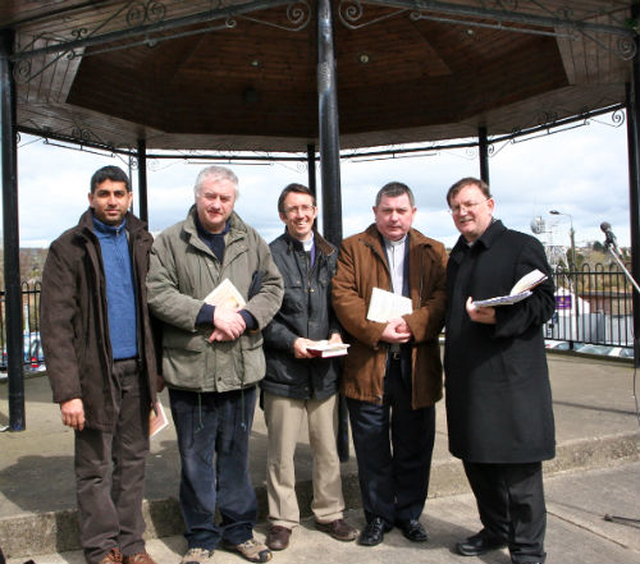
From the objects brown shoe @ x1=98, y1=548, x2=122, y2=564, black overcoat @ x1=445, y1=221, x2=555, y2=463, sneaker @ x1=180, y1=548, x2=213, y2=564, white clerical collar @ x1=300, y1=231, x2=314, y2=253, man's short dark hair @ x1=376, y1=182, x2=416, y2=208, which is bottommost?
sneaker @ x1=180, y1=548, x2=213, y2=564

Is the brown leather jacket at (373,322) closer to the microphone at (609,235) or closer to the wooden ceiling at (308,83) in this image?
the microphone at (609,235)

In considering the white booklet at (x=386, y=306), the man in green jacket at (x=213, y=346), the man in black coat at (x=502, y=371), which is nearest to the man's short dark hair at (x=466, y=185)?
the man in black coat at (x=502, y=371)

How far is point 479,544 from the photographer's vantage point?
3.42m

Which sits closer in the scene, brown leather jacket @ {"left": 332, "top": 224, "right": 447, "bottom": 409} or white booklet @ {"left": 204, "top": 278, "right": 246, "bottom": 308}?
white booklet @ {"left": 204, "top": 278, "right": 246, "bottom": 308}

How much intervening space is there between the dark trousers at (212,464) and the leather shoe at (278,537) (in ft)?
0.52

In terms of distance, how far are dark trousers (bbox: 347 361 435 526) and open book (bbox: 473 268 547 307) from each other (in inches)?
34.3

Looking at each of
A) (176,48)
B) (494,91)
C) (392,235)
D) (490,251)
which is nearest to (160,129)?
(176,48)

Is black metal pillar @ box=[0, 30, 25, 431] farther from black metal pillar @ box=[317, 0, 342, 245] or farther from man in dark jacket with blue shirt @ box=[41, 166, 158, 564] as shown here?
black metal pillar @ box=[317, 0, 342, 245]

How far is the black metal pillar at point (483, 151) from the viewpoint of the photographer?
927 centimetres

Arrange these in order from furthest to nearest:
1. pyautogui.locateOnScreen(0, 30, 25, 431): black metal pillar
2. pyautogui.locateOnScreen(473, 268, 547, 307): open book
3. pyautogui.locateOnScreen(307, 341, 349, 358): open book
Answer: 1. pyautogui.locateOnScreen(0, 30, 25, 431): black metal pillar
2. pyautogui.locateOnScreen(307, 341, 349, 358): open book
3. pyautogui.locateOnScreen(473, 268, 547, 307): open book

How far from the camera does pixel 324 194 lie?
4.41 m

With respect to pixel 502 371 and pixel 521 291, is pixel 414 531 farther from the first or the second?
pixel 521 291

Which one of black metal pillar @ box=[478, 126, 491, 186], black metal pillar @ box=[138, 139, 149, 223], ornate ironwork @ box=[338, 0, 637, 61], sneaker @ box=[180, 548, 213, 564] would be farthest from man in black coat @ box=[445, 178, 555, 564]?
black metal pillar @ box=[138, 139, 149, 223]

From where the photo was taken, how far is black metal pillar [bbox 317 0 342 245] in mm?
4395
